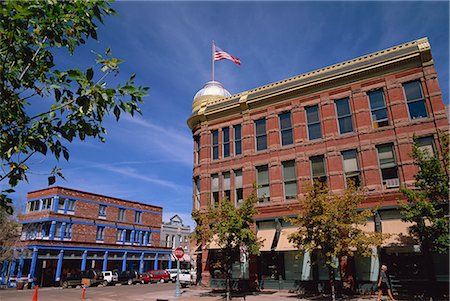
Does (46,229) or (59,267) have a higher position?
(46,229)

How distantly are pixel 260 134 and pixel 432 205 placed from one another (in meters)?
13.4

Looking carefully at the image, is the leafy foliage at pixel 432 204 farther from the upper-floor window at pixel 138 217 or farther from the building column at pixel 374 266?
the upper-floor window at pixel 138 217

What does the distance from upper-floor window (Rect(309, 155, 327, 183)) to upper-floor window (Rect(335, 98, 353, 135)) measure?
2.41m

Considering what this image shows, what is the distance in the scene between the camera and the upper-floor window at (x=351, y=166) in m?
22.3

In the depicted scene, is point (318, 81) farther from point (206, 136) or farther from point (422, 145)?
point (206, 136)

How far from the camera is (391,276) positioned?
19578 mm

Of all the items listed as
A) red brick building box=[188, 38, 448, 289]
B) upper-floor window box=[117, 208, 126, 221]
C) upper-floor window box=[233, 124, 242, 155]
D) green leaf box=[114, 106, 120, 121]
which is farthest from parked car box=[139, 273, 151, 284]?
green leaf box=[114, 106, 120, 121]

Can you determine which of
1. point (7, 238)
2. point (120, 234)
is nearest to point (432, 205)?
point (7, 238)

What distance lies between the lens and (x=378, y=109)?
22672mm

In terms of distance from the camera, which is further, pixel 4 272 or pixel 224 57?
pixel 4 272

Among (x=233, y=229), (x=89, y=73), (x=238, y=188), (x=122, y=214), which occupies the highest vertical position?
(x=122, y=214)

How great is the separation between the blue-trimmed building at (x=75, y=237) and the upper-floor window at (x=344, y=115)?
37129 millimetres

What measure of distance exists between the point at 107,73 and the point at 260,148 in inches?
894

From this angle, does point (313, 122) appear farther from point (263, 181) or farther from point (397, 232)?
point (397, 232)
